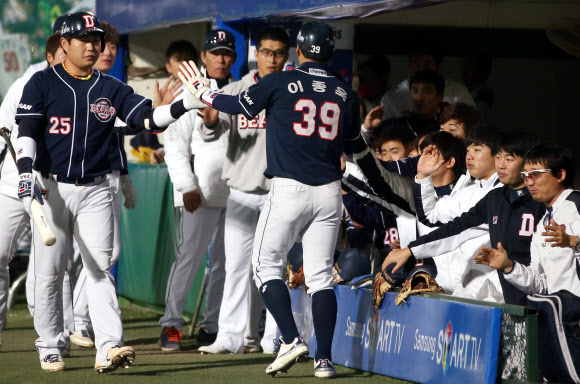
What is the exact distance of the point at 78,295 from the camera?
7.26 metres

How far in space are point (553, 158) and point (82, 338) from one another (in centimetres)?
388

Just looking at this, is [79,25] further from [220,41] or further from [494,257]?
[494,257]

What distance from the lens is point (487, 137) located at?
5.62 metres

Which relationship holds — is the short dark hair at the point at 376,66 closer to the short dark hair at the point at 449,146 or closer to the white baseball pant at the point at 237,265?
the white baseball pant at the point at 237,265

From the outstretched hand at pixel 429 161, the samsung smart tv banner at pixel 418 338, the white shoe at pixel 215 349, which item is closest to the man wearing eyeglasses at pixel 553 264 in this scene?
the samsung smart tv banner at pixel 418 338

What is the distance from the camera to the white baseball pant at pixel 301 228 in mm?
5453

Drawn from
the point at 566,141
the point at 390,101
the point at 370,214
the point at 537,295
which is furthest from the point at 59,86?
the point at 566,141

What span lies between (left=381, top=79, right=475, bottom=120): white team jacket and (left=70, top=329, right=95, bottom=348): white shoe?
3080mm

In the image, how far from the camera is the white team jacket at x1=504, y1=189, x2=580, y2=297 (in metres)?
4.74

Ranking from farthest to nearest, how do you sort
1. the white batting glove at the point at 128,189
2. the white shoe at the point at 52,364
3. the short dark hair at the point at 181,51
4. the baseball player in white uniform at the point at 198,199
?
the short dark hair at the point at 181,51, the white batting glove at the point at 128,189, the baseball player in white uniform at the point at 198,199, the white shoe at the point at 52,364

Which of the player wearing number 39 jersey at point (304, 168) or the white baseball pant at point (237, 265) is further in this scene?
the white baseball pant at point (237, 265)

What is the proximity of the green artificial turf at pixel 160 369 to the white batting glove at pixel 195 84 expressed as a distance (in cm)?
161

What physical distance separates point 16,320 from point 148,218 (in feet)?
5.09

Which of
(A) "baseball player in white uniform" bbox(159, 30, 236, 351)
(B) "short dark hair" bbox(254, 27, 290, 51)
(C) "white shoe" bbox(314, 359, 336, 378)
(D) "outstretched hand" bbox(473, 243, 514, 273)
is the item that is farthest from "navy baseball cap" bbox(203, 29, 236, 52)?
(D) "outstretched hand" bbox(473, 243, 514, 273)
